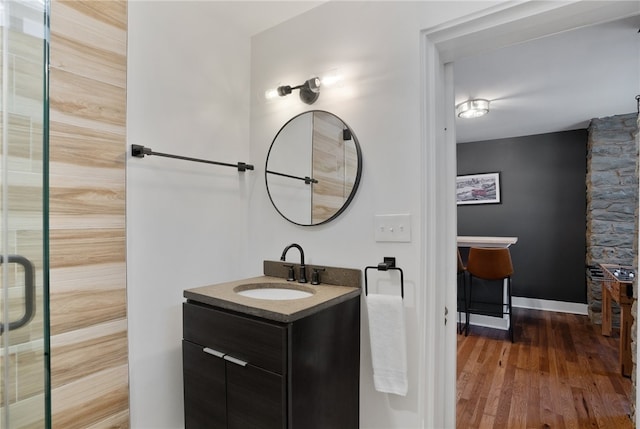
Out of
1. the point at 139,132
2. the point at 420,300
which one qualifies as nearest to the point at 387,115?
the point at 420,300

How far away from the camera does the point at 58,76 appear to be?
1246 mm

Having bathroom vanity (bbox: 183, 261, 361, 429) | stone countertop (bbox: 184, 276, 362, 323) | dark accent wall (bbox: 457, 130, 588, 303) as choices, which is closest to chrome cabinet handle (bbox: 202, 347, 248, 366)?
bathroom vanity (bbox: 183, 261, 361, 429)

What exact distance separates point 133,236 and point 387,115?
1256 mm

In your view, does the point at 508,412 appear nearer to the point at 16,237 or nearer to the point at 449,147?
the point at 449,147

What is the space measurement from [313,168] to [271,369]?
998 millimetres

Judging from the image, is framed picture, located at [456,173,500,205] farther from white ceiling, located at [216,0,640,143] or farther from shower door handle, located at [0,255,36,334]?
shower door handle, located at [0,255,36,334]

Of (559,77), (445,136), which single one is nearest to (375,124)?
(445,136)

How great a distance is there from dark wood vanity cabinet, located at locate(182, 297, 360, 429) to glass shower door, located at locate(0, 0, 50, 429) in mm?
580

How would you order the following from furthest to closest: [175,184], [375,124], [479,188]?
1. [479,188]
2. [175,184]
3. [375,124]

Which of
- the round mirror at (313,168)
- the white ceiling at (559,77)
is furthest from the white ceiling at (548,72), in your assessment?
the round mirror at (313,168)

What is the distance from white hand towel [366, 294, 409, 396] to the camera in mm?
1363

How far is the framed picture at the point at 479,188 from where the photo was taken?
479cm

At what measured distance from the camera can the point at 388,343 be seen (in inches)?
54.5

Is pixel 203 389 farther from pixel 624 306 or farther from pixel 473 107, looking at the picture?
pixel 473 107
